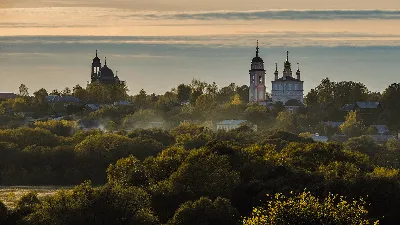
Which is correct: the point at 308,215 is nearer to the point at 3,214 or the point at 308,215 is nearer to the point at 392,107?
the point at 3,214

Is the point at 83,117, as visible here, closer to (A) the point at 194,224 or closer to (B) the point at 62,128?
(B) the point at 62,128

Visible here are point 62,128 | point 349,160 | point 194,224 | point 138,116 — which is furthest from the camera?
point 138,116

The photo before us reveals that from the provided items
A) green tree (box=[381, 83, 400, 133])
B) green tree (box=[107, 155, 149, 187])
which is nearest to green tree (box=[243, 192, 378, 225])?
green tree (box=[107, 155, 149, 187])

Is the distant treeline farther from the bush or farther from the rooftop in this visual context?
the rooftop

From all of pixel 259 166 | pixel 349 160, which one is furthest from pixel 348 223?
pixel 349 160

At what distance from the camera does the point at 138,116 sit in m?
188

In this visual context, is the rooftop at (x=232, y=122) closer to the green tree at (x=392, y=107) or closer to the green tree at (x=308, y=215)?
the green tree at (x=392, y=107)

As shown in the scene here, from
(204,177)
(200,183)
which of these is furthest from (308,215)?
(204,177)

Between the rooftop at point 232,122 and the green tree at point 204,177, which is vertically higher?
the rooftop at point 232,122

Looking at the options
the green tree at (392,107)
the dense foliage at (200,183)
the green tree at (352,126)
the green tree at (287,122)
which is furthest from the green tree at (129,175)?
the green tree at (392,107)

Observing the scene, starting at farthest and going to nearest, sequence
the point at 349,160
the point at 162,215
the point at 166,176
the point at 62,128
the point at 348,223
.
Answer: the point at 62,128 < the point at 349,160 < the point at 166,176 < the point at 162,215 < the point at 348,223

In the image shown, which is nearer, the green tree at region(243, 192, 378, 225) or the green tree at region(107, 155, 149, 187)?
the green tree at region(243, 192, 378, 225)

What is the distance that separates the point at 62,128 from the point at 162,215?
8200 centimetres

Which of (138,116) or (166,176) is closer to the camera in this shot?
(166,176)
